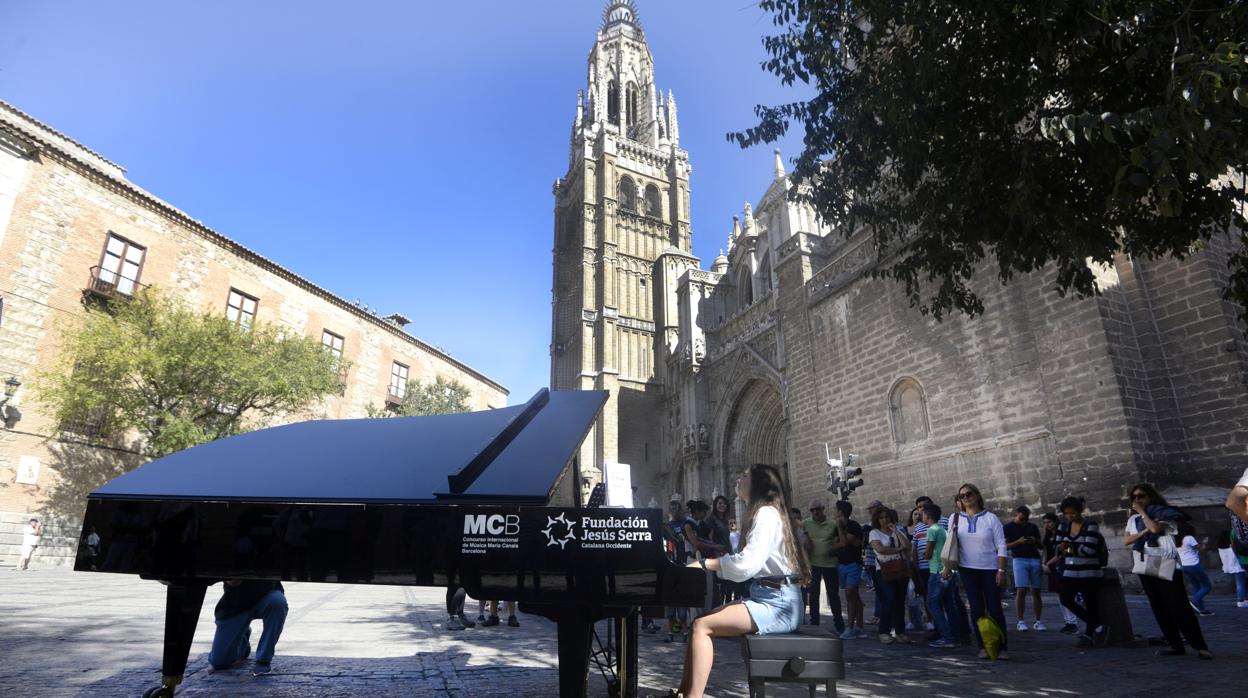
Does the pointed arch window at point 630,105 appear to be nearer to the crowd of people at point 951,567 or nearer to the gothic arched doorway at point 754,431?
the gothic arched doorway at point 754,431

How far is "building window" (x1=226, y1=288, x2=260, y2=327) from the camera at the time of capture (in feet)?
71.7

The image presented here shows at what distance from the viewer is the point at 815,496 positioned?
15.9 m

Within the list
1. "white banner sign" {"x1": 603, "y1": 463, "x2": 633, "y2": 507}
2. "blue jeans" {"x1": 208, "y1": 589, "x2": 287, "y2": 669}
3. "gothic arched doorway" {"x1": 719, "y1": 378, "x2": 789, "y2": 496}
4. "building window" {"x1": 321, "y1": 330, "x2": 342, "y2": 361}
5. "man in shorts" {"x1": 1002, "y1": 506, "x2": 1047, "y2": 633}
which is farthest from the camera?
"building window" {"x1": 321, "y1": 330, "x2": 342, "y2": 361}

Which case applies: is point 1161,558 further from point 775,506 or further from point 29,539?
point 29,539

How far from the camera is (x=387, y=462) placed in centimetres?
377

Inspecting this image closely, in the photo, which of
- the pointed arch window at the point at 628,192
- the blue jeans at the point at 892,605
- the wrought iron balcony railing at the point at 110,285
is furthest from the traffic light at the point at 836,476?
the pointed arch window at the point at 628,192

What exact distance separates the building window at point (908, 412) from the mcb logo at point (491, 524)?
12373 millimetres

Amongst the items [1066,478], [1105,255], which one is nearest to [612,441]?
[1066,478]

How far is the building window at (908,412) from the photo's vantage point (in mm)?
13234

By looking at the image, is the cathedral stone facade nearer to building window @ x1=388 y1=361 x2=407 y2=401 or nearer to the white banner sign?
the white banner sign

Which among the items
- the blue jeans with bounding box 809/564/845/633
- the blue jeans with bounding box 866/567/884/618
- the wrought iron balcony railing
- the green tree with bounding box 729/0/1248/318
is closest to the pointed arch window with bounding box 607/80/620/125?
the wrought iron balcony railing

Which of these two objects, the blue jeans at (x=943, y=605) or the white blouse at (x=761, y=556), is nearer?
the white blouse at (x=761, y=556)

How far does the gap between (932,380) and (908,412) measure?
3.55 feet

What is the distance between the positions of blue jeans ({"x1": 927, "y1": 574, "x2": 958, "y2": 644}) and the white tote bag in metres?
1.54
